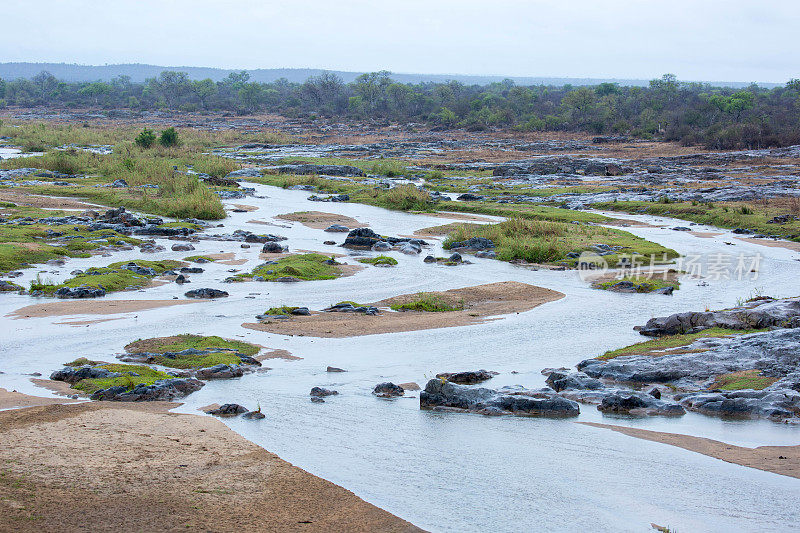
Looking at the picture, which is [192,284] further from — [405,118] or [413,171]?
[405,118]

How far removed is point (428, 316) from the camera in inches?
889

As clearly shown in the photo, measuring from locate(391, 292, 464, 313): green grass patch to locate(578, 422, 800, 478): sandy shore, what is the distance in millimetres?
10649

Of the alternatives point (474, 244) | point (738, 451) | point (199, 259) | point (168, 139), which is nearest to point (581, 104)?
point (168, 139)

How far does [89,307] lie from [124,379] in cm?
861

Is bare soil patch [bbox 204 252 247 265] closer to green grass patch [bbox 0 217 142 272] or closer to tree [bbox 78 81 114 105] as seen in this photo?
green grass patch [bbox 0 217 142 272]

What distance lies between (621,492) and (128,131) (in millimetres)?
91507

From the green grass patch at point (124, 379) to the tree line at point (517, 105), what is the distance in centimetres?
6540

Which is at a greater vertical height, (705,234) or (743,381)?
(705,234)

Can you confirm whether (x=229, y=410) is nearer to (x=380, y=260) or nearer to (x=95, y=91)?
(x=380, y=260)

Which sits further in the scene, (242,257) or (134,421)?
(242,257)

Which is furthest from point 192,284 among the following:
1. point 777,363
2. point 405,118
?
point 405,118

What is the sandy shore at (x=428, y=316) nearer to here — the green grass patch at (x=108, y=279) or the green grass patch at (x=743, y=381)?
the green grass patch at (x=108, y=279)

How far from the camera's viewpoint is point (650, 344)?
18.4 metres

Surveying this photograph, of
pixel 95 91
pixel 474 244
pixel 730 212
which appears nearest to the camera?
pixel 474 244
